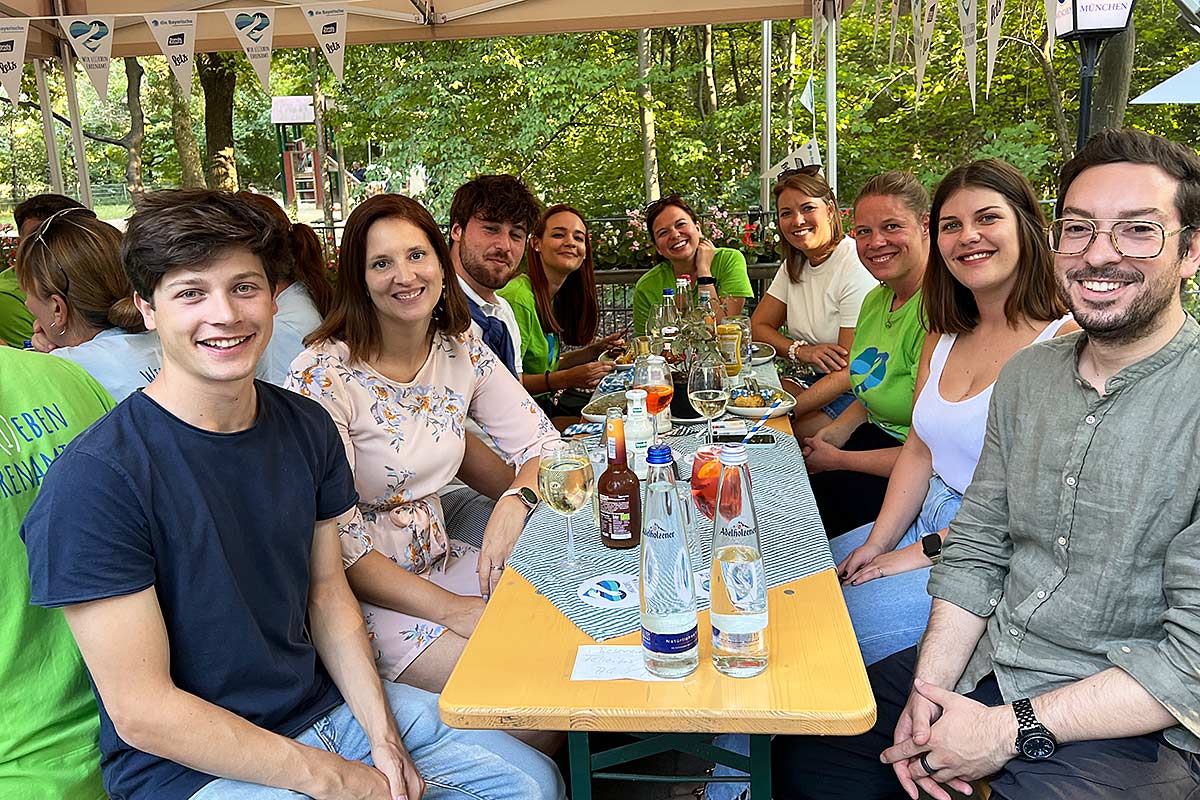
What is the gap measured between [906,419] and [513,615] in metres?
1.79

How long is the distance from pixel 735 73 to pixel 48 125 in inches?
420

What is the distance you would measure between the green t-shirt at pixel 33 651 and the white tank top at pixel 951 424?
185 centimetres

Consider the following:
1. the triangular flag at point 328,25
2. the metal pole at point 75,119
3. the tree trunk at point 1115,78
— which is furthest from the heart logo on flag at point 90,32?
the tree trunk at point 1115,78

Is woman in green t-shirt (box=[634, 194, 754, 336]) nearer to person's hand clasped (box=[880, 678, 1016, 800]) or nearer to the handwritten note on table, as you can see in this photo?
person's hand clasped (box=[880, 678, 1016, 800])

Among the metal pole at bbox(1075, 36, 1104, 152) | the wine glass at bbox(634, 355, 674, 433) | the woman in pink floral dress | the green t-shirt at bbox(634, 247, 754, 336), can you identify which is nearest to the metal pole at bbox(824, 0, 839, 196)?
the green t-shirt at bbox(634, 247, 754, 336)

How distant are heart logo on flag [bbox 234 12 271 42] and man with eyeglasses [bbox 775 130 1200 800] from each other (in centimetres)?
528

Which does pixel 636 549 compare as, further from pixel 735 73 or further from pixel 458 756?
pixel 735 73

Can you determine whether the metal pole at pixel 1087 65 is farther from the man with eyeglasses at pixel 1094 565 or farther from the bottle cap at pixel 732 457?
the bottle cap at pixel 732 457

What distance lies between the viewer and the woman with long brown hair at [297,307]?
3.01 meters

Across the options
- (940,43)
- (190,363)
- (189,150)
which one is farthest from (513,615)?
(189,150)

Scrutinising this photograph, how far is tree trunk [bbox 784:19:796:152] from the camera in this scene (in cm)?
1184

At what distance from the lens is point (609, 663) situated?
136 centimetres

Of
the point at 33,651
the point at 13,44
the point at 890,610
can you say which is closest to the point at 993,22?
the point at 890,610

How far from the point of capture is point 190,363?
1.45m
